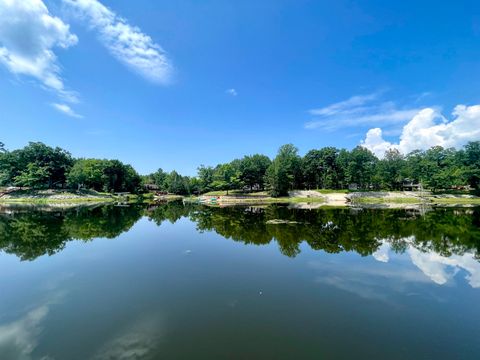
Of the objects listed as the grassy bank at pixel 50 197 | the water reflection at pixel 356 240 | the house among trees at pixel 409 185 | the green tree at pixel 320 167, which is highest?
the green tree at pixel 320 167

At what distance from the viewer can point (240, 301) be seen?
9477 millimetres

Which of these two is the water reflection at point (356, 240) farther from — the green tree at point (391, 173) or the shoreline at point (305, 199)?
the green tree at point (391, 173)

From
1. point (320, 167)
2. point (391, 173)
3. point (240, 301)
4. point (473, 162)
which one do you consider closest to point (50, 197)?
point (240, 301)

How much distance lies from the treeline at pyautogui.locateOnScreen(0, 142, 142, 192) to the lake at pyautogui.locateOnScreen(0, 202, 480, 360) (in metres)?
73.0

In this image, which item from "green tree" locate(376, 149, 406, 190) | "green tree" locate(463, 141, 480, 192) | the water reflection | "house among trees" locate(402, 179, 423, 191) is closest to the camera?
the water reflection

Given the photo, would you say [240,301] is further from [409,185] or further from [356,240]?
[409,185]

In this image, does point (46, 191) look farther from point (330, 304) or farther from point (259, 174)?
point (330, 304)

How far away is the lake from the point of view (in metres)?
6.69

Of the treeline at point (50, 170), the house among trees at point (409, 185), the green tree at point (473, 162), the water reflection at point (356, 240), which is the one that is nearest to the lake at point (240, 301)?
the water reflection at point (356, 240)

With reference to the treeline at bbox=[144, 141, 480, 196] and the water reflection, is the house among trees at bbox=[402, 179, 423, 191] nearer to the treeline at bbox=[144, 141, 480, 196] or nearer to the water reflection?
the treeline at bbox=[144, 141, 480, 196]

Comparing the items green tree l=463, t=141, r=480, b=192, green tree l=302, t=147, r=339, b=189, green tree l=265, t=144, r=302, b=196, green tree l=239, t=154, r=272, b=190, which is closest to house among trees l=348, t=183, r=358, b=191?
green tree l=302, t=147, r=339, b=189

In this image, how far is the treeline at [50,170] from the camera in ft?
253

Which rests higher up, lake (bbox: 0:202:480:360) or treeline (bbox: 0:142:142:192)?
treeline (bbox: 0:142:142:192)

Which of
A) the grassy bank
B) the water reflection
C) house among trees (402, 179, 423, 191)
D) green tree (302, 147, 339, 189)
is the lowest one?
the water reflection
